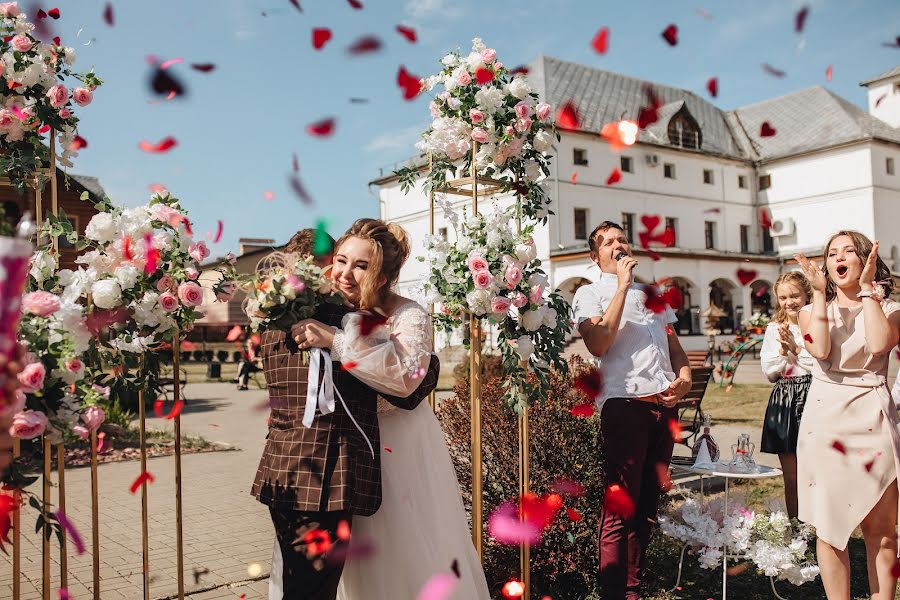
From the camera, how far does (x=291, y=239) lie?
360 centimetres

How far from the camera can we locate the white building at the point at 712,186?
112ft

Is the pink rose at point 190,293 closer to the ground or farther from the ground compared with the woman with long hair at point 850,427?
farther from the ground

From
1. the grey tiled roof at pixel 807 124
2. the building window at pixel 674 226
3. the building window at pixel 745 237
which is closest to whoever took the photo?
the building window at pixel 674 226

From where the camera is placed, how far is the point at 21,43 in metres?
3.18

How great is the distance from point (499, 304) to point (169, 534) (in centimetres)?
399

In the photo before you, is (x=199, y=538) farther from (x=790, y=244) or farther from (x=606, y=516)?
(x=790, y=244)

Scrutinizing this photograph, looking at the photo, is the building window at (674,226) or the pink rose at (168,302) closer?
the pink rose at (168,302)

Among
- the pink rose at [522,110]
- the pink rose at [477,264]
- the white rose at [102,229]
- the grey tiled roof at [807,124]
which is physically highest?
the grey tiled roof at [807,124]

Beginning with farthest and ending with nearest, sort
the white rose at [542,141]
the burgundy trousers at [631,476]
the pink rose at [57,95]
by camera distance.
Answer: the white rose at [542,141], the burgundy trousers at [631,476], the pink rose at [57,95]

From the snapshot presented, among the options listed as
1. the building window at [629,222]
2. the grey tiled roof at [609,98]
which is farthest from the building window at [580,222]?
the grey tiled roof at [609,98]

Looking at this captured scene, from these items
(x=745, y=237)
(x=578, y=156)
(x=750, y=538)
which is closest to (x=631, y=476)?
(x=750, y=538)

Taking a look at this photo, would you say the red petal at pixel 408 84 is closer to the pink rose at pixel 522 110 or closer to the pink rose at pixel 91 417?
the pink rose at pixel 522 110

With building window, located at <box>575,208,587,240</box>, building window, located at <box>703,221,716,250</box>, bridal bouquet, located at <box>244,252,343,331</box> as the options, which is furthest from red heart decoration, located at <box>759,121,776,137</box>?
building window, located at <box>703,221,716,250</box>

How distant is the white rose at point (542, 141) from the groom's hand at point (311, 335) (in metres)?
2.24
